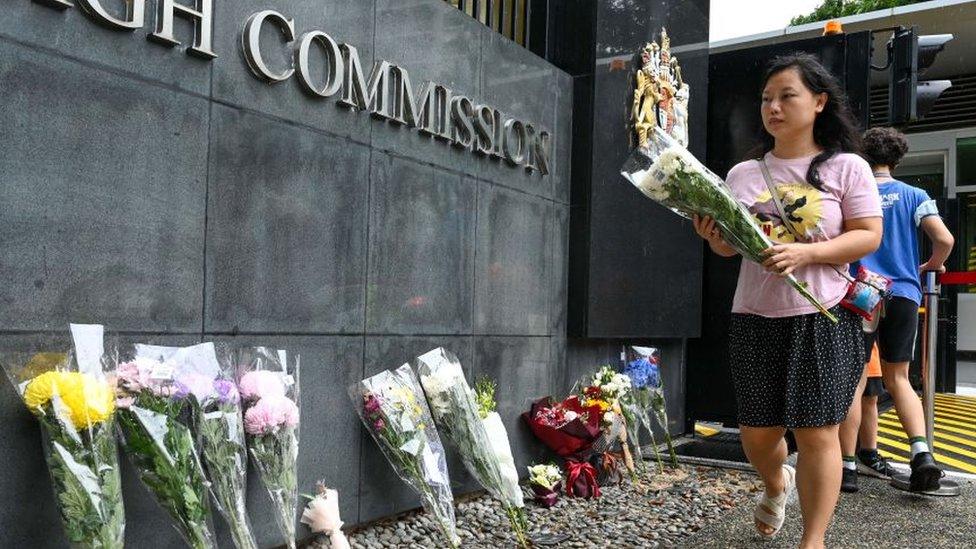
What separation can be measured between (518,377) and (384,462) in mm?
1262

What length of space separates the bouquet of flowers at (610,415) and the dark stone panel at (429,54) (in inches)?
60.3

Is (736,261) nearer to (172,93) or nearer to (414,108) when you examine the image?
(414,108)

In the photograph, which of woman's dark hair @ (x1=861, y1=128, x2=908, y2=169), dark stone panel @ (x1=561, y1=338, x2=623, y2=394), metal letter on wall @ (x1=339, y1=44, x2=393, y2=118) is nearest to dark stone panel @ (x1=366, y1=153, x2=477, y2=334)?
metal letter on wall @ (x1=339, y1=44, x2=393, y2=118)

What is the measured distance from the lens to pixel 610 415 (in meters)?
5.14

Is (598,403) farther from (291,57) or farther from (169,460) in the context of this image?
(169,460)

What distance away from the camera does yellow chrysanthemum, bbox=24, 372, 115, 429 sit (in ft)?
7.95

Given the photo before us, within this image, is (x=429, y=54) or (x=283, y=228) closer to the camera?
(x=283, y=228)

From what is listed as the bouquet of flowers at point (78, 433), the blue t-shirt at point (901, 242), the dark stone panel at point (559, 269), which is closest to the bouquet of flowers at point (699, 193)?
the bouquet of flowers at point (78, 433)

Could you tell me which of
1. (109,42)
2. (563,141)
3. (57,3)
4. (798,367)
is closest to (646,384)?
(563,141)

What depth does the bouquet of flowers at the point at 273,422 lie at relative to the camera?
118 inches

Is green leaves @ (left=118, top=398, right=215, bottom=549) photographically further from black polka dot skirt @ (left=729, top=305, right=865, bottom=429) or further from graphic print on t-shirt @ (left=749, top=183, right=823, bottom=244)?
graphic print on t-shirt @ (left=749, top=183, right=823, bottom=244)

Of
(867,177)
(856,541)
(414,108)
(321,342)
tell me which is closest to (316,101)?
(414,108)

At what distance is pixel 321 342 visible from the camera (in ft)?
12.0

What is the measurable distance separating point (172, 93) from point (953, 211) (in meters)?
12.0
